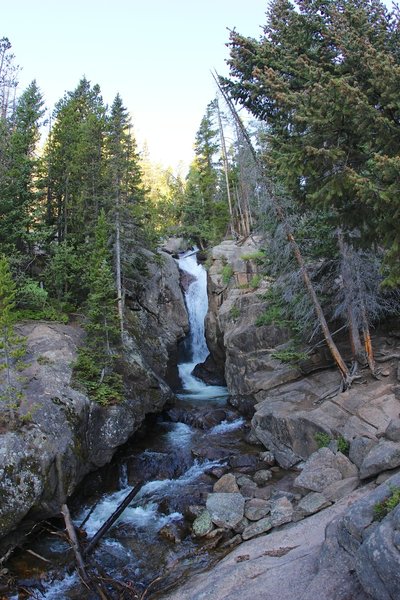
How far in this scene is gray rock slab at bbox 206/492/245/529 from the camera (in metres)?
12.6

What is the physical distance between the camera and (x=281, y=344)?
22891mm

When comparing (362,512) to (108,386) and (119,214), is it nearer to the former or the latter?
(108,386)

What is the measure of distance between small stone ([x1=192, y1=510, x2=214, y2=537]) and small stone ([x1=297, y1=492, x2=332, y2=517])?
2890mm

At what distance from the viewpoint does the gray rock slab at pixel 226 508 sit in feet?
41.4

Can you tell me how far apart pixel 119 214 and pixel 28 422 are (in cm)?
1488

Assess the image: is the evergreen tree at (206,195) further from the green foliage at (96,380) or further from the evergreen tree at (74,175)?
the green foliage at (96,380)

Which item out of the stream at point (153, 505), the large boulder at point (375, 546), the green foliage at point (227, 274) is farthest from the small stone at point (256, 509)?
the green foliage at point (227, 274)

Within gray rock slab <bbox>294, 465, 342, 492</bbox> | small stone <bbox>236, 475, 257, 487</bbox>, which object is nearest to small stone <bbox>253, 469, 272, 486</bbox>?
small stone <bbox>236, 475, 257, 487</bbox>

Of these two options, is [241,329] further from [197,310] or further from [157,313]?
[197,310]

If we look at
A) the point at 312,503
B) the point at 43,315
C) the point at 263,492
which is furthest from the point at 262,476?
the point at 43,315

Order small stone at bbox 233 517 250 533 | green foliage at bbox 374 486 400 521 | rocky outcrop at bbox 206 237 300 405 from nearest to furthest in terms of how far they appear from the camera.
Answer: green foliage at bbox 374 486 400 521 < small stone at bbox 233 517 250 533 < rocky outcrop at bbox 206 237 300 405

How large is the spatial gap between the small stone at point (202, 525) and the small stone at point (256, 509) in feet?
3.99

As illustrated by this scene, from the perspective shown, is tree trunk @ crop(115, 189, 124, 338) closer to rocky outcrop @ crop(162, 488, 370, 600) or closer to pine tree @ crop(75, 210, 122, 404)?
pine tree @ crop(75, 210, 122, 404)

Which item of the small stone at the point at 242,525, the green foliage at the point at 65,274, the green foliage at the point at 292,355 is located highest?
the green foliage at the point at 65,274
